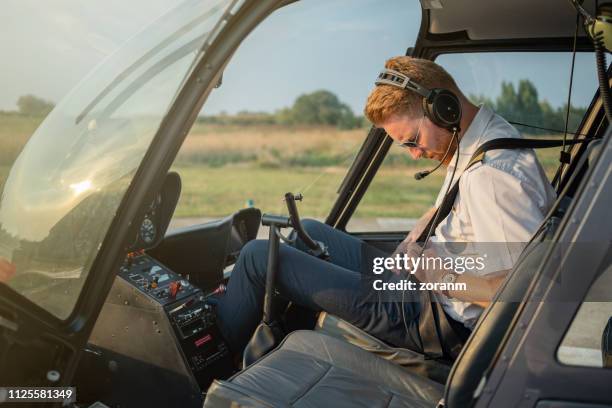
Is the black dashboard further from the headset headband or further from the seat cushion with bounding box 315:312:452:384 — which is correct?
the headset headband

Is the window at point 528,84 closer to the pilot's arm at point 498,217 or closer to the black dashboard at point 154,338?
the pilot's arm at point 498,217

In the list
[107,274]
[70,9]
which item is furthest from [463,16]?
[107,274]

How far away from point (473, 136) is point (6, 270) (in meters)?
1.53

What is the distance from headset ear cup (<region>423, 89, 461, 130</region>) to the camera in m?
1.86

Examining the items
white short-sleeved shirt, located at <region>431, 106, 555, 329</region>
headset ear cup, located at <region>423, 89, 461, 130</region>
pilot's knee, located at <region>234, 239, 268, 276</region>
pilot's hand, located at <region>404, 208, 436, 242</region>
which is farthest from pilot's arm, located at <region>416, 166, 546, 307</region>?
pilot's knee, located at <region>234, 239, 268, 276</region>

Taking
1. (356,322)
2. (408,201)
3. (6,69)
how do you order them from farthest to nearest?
1. (408,201)
2. (356,322)
3. (6,69)

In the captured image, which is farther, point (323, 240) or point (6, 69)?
point (323, 240)

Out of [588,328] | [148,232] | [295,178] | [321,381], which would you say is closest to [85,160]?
[148,232]

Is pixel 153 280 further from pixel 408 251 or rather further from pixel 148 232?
pixel 408 251

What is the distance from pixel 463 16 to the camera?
8.54 feet

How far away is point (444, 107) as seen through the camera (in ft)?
6.13

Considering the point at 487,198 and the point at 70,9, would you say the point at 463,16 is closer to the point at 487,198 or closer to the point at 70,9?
the point at 487,198

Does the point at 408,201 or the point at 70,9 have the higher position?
the point at 70,9

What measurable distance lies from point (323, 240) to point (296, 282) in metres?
0.54
